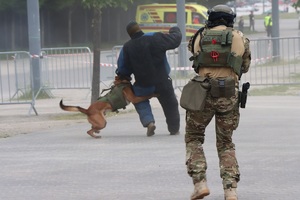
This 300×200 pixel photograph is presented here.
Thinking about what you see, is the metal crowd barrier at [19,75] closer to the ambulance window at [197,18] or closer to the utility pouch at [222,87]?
the utility pouch at [222,87]

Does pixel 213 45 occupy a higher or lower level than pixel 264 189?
higher

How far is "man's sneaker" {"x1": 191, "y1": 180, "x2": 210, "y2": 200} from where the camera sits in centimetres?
790

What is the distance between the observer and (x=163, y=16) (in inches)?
2094

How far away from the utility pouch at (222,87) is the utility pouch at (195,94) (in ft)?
0.19

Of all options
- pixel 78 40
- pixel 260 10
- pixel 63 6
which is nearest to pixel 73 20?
pixel 78 40

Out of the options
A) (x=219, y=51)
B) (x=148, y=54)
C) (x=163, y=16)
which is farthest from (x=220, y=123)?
(x=163, y=16)

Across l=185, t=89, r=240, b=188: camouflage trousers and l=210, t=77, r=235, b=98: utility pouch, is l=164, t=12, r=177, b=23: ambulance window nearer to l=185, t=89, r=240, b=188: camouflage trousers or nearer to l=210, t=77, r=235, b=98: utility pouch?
l=185, t=89, r=240, b=188: camouflage trousers

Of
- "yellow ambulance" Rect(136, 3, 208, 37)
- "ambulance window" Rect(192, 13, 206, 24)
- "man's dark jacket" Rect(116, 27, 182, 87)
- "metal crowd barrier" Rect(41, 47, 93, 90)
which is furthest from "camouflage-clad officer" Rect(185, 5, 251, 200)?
"ambulance window" Rect(192, 13, 206, 24)

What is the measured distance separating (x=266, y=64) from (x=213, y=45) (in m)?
15.1

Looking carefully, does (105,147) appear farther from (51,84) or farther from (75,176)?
(51,84)

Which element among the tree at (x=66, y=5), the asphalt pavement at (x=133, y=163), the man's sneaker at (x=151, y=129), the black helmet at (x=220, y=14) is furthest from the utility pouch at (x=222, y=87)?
the tree at (x=66, y=5)

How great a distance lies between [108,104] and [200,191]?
212 inches

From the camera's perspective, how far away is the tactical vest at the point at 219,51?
7973 mm

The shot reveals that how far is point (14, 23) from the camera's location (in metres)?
48.2
